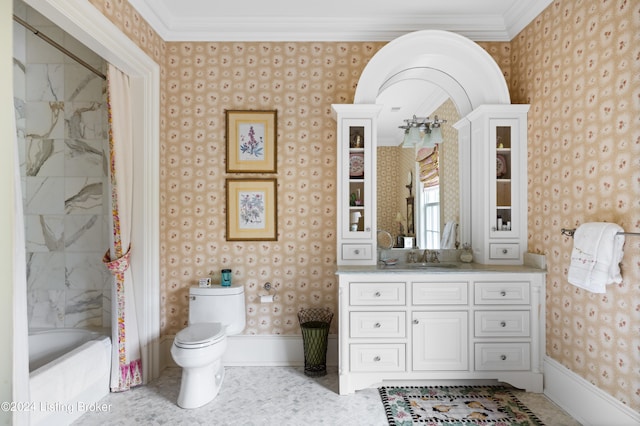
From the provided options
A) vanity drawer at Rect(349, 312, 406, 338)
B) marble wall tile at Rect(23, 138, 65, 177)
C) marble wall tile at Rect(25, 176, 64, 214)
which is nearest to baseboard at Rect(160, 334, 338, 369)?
vanity drawer at Rect(349, 312, 406, 338)

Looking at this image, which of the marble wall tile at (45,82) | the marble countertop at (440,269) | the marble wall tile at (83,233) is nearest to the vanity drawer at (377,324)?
the marble countertop at (440,269)

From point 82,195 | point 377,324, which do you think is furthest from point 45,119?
point 377,324

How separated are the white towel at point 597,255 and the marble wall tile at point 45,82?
3954 mm

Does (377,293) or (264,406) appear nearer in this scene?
(264,406)

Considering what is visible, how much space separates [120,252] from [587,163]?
10.5 feet

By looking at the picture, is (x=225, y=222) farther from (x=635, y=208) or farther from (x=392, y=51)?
(x=635, y=208)

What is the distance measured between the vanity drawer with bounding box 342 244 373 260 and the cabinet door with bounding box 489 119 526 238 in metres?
1.02

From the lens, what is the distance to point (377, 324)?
267 cm

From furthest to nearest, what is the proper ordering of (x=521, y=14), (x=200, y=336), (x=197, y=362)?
(x=521, y=14) → (x=200, y=336) → (x=197, y=362)

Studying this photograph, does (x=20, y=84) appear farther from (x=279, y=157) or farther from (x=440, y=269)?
(x=440, y=269)

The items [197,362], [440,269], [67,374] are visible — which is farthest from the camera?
[440,269]

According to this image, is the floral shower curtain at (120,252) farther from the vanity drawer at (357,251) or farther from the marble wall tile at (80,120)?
the vanity drawer at (357,251)

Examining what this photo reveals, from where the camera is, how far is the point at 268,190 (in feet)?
10.7

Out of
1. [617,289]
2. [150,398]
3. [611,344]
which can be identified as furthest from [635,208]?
[150,398]
